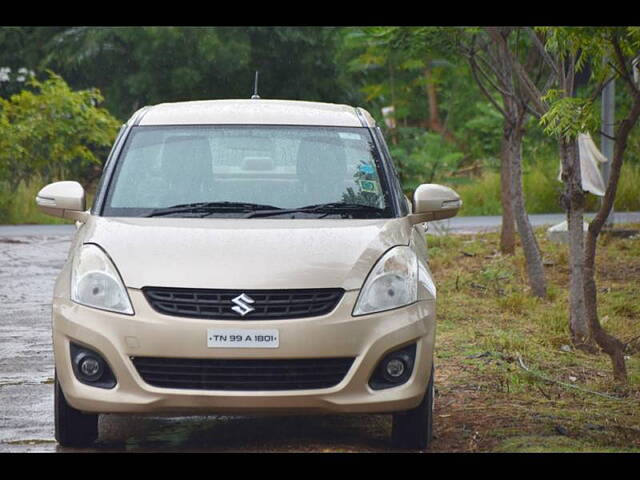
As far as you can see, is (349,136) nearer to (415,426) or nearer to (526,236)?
(415,426)

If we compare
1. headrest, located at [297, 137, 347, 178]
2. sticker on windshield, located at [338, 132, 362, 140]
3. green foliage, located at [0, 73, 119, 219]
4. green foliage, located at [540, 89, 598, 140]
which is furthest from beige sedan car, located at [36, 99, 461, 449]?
green foliage, located at [0, 73, 119, 219]

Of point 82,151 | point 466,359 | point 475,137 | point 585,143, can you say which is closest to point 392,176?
point 466,359

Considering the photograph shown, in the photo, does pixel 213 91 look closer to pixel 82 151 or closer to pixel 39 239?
pixel 82 151

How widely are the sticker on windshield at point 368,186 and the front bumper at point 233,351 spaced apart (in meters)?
1.10

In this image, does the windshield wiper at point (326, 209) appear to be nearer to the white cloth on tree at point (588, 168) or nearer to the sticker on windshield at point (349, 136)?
the sticker on windshield at point (349, 136)

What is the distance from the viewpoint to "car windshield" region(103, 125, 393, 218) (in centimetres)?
706

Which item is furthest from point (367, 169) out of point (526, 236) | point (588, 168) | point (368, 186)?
point (588, 168)

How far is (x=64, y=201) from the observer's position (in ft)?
23.9

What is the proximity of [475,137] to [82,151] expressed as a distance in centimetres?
1138

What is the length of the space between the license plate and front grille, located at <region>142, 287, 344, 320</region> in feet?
0.24

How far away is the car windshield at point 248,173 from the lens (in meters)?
7.06

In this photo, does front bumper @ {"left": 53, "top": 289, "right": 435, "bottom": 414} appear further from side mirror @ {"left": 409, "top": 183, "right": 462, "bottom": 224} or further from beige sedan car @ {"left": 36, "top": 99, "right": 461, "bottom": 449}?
side mirror @ {"left": 409, "top": 183, "right": 462, "bottom": 224}

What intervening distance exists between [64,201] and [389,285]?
2018 millimetres

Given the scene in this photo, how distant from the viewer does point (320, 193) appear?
7.20m
